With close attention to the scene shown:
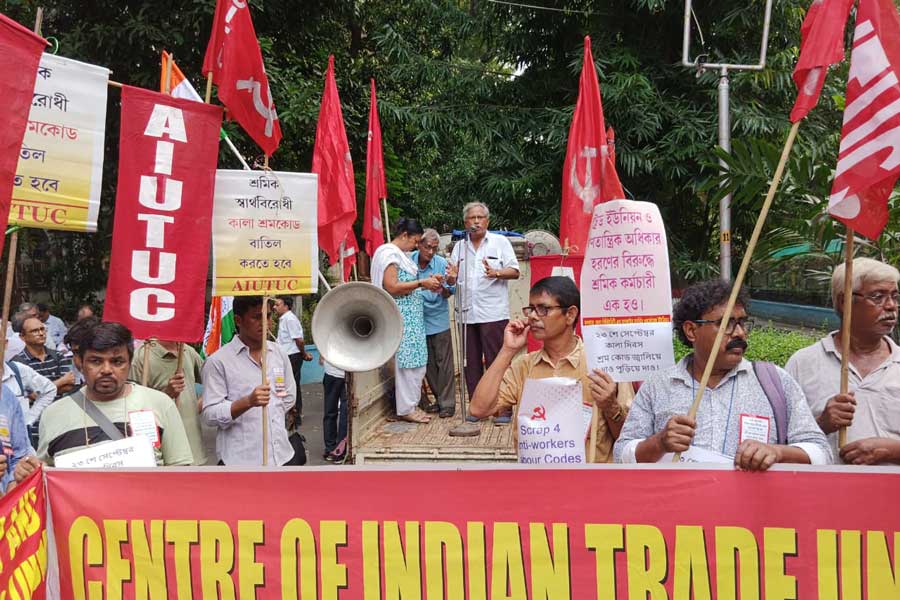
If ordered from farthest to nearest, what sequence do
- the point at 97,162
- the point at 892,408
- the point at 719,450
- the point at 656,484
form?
the point at 97,162, the point at 892,408, the point at 719,450, the point at 656,484

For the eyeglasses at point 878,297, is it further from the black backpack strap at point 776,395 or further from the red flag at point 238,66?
the red flag at point 238,66

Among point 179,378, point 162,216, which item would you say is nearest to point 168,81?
point 162,216

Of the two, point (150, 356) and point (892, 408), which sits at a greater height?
point (150, 356)

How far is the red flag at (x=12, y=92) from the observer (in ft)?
8.95

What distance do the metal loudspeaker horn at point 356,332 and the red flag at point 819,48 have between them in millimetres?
3793

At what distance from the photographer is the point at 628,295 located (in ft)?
11.0

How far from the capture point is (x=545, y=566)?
2.82 meters

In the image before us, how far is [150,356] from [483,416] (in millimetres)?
2173

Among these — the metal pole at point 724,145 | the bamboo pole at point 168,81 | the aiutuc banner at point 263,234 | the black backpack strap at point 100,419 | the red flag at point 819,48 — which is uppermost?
the metal pole at point 724,145

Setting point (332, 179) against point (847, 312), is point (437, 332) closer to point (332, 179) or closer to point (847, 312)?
point (332, 179)

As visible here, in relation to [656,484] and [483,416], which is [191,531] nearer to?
[483,416]

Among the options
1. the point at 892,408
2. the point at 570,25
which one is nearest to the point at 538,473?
the point at 892,408

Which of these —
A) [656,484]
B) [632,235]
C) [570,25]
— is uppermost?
[570,25]

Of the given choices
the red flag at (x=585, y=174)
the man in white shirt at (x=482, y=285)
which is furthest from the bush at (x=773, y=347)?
the red flag at (x=585, y=174)
